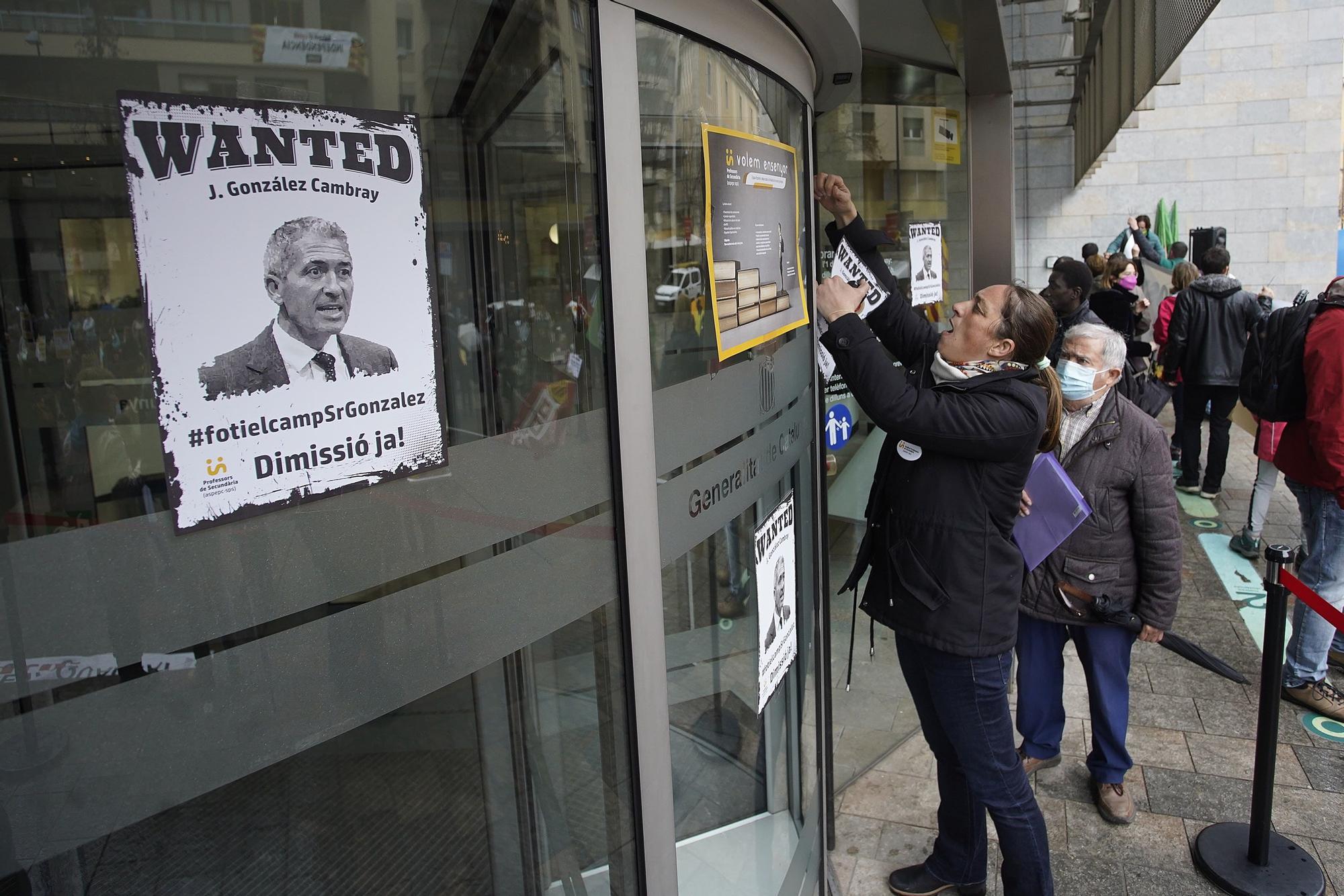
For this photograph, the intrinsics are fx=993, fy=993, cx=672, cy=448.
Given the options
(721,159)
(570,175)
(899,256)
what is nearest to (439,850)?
(570,175)

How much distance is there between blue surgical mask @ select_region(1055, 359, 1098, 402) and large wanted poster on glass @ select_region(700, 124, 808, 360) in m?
1.60

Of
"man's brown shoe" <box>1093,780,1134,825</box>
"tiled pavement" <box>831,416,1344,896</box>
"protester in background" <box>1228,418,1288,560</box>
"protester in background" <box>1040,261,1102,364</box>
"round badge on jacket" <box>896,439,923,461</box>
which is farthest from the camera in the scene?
"protester in background" <box>1228,418,1288,560</box>

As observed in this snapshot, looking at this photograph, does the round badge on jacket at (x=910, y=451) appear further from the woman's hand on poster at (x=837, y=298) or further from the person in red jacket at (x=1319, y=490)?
the person in red jacket at (x=1319, y=490)

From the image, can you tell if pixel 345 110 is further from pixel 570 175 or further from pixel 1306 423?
pixel 1306 423

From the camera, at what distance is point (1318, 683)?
4.93 meters

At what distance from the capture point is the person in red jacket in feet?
15.0

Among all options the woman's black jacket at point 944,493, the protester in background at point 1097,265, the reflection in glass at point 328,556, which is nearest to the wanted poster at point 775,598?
the woman's black jacket at point 944,493

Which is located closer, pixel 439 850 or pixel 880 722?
pixel 439 850

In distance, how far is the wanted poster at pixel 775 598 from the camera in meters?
2.57

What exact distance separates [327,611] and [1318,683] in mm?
5234

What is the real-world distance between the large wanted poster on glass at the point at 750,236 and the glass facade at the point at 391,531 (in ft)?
0.18

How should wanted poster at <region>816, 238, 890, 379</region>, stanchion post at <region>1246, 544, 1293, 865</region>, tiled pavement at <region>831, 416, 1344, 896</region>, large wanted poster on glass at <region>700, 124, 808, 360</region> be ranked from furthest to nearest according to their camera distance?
tiled pavement at <region>831, 416, 1344, 896</region> → stanchion post at <region>1246, 544, 1293, 865</region> → wanted poster at <region>816, 238, 890, 379</region> → large wanted poster on glass at <region>700, 124, 808, 360</region>

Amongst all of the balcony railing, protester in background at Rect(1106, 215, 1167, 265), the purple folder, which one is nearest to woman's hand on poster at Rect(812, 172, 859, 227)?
the purple folder

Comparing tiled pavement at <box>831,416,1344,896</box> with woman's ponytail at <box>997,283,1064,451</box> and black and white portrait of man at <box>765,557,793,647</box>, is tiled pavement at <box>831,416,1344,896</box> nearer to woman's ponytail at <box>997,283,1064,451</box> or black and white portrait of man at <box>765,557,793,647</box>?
black and white portrait of man at <box>765,557,793,647</box>
